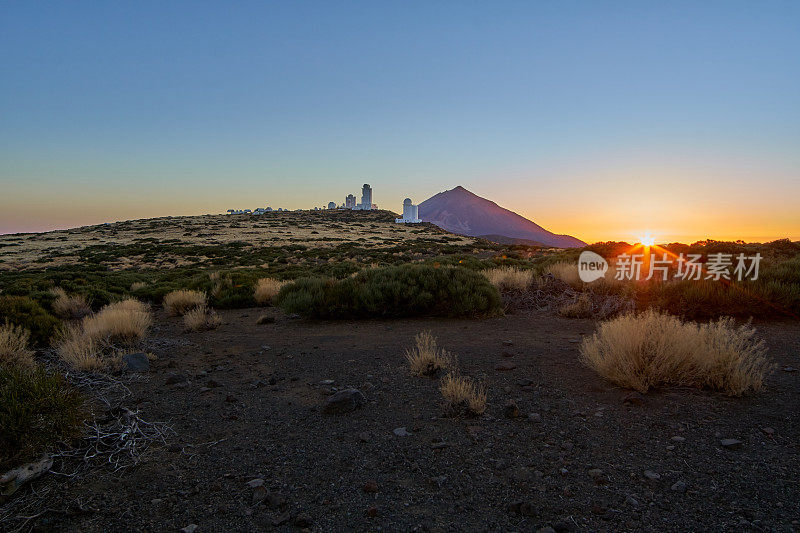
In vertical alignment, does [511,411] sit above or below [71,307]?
above

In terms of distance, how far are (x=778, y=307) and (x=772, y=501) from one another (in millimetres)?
6705

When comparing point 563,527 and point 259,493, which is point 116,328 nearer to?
point 259,493

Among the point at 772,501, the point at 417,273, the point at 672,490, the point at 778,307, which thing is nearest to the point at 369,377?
the point at 672,490

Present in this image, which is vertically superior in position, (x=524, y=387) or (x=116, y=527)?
(x=524, y=387)

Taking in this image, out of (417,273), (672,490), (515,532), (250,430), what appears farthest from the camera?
(417,273)

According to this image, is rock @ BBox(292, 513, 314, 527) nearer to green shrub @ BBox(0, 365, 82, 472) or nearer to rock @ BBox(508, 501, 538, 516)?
rock @ BBox(508, 501, 538, 516)

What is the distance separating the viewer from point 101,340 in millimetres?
6156

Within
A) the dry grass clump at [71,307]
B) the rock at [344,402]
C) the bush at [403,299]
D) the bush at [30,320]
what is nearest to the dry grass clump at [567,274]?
the bush at [403,299]

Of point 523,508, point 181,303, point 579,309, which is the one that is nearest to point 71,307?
point 181,303

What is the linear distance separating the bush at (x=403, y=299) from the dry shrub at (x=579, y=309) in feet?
4.19

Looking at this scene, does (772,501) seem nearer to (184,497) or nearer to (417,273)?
(184,497)

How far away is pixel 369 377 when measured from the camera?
201 inches

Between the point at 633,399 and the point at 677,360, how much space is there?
28.1 inches

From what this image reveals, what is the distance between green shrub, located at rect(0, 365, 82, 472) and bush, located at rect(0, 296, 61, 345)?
387cm
